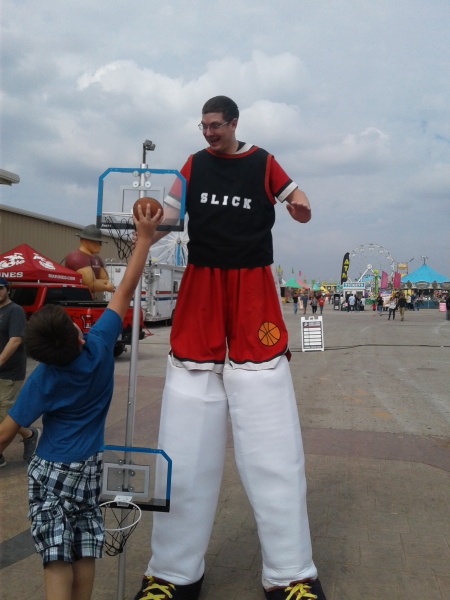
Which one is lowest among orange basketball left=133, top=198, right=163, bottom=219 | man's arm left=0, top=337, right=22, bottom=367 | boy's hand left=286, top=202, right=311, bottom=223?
man's arm left=0, top=337, right=22, bottom=367

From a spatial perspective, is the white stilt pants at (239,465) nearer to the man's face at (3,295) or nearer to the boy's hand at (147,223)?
the boy's hand at (147,223)

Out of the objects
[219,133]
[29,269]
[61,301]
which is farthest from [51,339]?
[29,269]

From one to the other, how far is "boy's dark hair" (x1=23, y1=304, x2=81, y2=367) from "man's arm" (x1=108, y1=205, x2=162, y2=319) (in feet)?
1.19

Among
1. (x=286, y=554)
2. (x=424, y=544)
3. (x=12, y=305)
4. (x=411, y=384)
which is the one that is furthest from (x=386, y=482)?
(x=411, y=384)

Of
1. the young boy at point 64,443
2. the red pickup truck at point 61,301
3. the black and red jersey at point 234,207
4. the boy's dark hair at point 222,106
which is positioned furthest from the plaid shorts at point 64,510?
the red pickup truck at point 61,301

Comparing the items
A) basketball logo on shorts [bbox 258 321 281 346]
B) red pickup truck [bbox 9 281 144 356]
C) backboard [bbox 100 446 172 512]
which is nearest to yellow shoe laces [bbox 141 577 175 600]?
backboard [bbox 100 446 172 512]

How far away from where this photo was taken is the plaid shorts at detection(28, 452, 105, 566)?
2064 mm

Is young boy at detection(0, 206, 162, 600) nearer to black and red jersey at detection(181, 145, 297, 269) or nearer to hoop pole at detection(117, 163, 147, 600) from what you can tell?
hoop pole at detection(117, 163, 147, 600)

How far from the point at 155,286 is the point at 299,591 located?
16.6m

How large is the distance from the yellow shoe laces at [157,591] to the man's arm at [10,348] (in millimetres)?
2697

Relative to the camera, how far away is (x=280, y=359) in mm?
2643

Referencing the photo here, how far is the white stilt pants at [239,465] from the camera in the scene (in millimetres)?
2557

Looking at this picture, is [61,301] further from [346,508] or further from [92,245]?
[346,508]

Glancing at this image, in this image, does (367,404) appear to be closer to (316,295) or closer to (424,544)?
(424,544)
